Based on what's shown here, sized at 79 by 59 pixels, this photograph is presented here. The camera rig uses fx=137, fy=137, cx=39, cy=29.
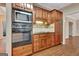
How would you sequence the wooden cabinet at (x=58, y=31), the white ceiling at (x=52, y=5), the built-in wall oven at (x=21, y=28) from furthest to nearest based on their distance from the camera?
1. the wooden cabinet at (x=58, y=31)
2. the built-in wall oven at (x=21, y=28)
3. the white ceiling at (x=52, y=5)

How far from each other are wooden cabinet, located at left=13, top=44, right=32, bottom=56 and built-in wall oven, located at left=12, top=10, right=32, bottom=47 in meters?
0.07

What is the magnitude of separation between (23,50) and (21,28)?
14.8 inches

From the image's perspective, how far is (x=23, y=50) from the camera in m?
2.32

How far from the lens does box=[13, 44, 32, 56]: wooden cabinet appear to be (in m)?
2.20

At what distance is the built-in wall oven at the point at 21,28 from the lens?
2281 mm

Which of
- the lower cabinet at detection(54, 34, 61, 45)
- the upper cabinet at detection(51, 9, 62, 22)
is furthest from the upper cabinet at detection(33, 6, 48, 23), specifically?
the lower cabinet at detection(54, 34, 61, 45)

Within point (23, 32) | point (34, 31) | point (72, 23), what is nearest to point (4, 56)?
point (23, 32)

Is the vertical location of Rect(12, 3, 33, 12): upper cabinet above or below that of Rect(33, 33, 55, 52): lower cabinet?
above

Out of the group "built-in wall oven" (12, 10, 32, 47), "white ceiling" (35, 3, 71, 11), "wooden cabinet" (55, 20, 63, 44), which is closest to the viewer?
"white ceiling" (35, 3, 71, 11)

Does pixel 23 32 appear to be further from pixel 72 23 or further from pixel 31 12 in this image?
pixel 72 23

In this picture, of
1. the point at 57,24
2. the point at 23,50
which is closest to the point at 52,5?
the point at 57,24

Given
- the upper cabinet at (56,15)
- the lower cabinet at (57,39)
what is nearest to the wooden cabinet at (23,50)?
the lower cabinet at (57,39)

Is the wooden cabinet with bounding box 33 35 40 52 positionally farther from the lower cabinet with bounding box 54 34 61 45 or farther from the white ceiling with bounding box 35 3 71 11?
the white ceiling with bounding box 35 3 71 11

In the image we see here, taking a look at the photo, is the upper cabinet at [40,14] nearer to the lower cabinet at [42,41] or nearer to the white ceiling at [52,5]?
the white ceiling at [52,5]
